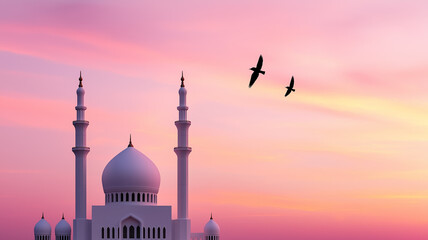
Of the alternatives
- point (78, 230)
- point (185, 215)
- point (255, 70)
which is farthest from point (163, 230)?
point (255, 70)

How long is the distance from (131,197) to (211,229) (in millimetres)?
8803

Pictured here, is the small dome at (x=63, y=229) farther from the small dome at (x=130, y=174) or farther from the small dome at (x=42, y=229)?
the small dome at (x=130, y=174)

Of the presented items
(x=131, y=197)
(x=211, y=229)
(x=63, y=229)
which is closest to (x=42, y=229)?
(x=63, y=229)

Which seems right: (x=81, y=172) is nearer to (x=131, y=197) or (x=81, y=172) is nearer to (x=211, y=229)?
(x=131, y=197)

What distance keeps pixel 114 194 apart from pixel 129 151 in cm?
412

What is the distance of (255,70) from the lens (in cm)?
3809

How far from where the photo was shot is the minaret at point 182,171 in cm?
7400

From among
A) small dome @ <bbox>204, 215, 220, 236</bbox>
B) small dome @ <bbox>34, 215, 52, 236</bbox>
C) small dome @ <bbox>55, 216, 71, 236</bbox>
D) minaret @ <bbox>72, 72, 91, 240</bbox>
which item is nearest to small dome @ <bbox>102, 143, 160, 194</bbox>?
minaret @ <bbox>72, 72, 91, 240</bbox>

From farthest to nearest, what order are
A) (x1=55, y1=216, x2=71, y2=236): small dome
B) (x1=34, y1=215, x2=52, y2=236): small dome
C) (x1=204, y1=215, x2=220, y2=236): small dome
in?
1. (x1=34, y1=215, x2=52, y2=236): small dome
2. (x1=55, y1=216, x2=71, y2=236): small dome
3. (x1=204, y1=215, x2=220, y2=236): small dome

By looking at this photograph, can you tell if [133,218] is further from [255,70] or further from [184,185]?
[255,70]

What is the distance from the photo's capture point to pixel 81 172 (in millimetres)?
75562

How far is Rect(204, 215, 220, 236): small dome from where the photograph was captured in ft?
259

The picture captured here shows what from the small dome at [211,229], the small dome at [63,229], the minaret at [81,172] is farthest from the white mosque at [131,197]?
the small dome at [63,229]

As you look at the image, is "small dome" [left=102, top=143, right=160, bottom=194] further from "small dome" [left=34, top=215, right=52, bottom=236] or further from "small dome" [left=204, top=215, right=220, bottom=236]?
"small dome" [left=34, top=215, right=52, bottom=236]
